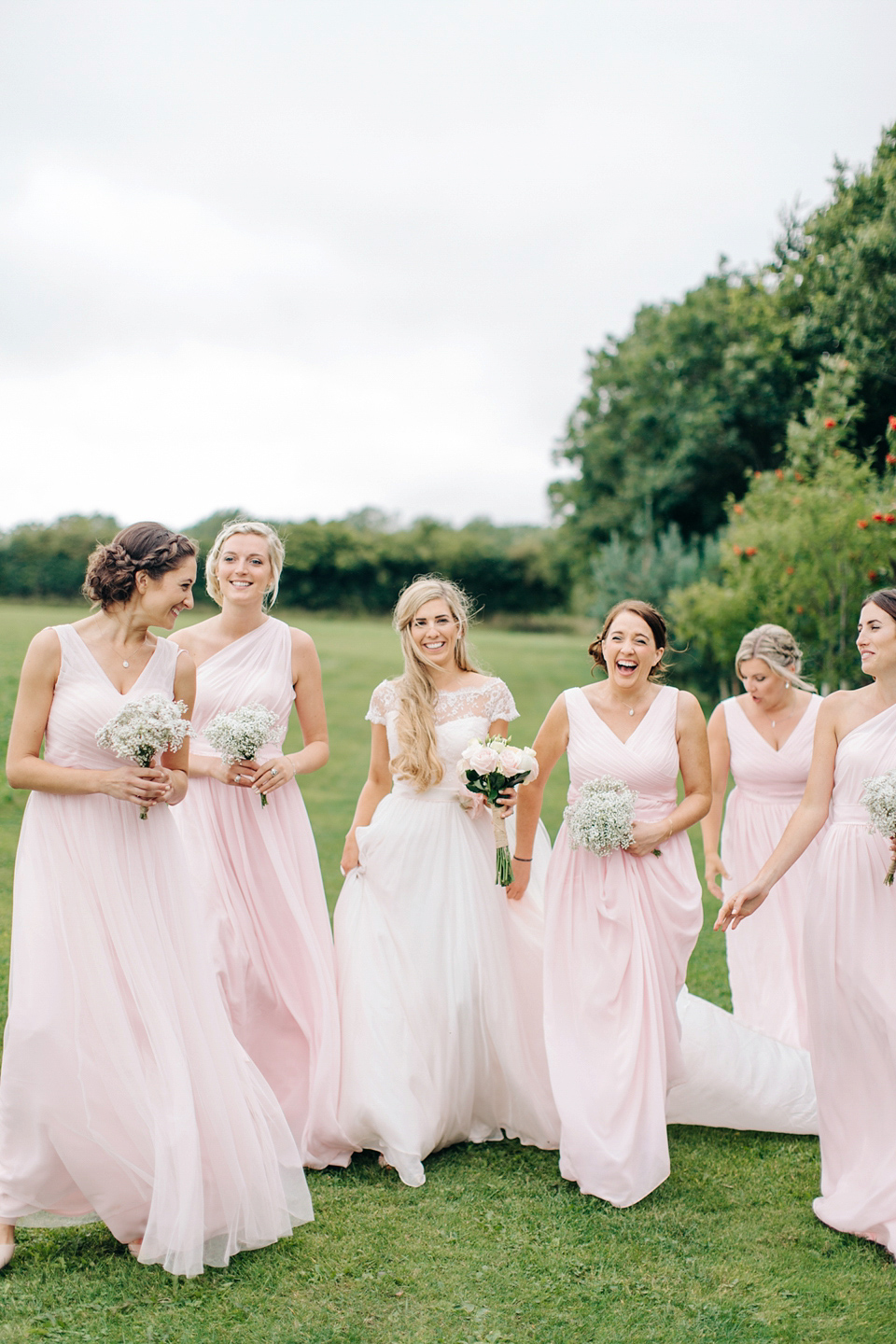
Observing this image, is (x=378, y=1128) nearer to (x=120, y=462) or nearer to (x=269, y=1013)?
(x=269, y=1013)

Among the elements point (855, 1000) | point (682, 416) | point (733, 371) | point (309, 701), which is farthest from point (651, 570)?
point (855, 1000)

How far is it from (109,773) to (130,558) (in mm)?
883

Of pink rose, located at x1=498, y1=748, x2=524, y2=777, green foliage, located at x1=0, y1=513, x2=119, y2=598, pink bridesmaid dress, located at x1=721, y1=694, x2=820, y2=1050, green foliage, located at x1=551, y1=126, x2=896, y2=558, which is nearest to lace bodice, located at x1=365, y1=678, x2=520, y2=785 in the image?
pink rose, located at x1=498, y1=748, x2=524, y2=777

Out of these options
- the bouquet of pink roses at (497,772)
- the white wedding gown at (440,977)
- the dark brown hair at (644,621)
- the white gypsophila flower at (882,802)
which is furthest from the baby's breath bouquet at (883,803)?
the white wedding gown at (440,977)

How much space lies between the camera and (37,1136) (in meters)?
3.74

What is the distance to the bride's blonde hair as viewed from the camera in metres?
5.40

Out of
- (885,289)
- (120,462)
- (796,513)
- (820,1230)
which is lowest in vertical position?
(820,1230)

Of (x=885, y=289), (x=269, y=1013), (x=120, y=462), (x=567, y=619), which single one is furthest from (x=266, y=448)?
(x=269, y=1013)

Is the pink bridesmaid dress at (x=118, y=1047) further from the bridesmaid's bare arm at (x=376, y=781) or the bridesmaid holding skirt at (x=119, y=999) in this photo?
the bridesmaid's bare arm at (x=376, y=781)

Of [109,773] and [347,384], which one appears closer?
[109,773]

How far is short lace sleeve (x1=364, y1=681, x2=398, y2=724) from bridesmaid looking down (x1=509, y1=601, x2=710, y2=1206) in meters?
0.91

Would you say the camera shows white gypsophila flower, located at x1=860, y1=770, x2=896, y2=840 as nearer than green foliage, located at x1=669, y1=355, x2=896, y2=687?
Yes

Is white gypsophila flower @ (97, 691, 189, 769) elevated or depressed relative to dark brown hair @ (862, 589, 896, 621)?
depressed

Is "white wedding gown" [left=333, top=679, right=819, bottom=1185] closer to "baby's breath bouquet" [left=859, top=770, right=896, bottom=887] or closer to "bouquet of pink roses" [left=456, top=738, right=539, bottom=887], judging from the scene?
"bouquet of pink roses" [left=456, top=738, right=539, bottom=887]
